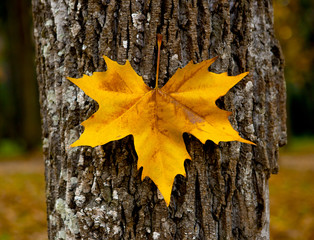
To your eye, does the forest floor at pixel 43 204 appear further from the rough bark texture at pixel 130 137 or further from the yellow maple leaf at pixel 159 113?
the yellow maple leaf at pixel 159 113

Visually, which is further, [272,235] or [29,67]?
[29,67]

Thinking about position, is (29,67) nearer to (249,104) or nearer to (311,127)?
(249,104)

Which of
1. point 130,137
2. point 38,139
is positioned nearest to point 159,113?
point 130,137

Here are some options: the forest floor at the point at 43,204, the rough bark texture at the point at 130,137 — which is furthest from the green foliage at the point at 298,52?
the rough bark texture at the point at 130,137

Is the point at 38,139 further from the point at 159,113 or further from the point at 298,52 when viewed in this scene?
the point at 159,113

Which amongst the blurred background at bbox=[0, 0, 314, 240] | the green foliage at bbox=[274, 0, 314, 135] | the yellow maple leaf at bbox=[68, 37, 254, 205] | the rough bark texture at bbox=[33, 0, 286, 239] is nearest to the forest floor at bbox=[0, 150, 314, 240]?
the blurred background at bbox=[0, 0, 314, 240]

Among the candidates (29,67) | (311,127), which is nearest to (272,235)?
(29,67)

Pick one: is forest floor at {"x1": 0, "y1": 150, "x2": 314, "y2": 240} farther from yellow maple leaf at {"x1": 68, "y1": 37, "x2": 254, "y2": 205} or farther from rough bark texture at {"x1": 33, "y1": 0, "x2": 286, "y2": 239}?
yellow maple leaf at {"x1": 68, "y1": 37, "x2": 254, "y2": 205}
